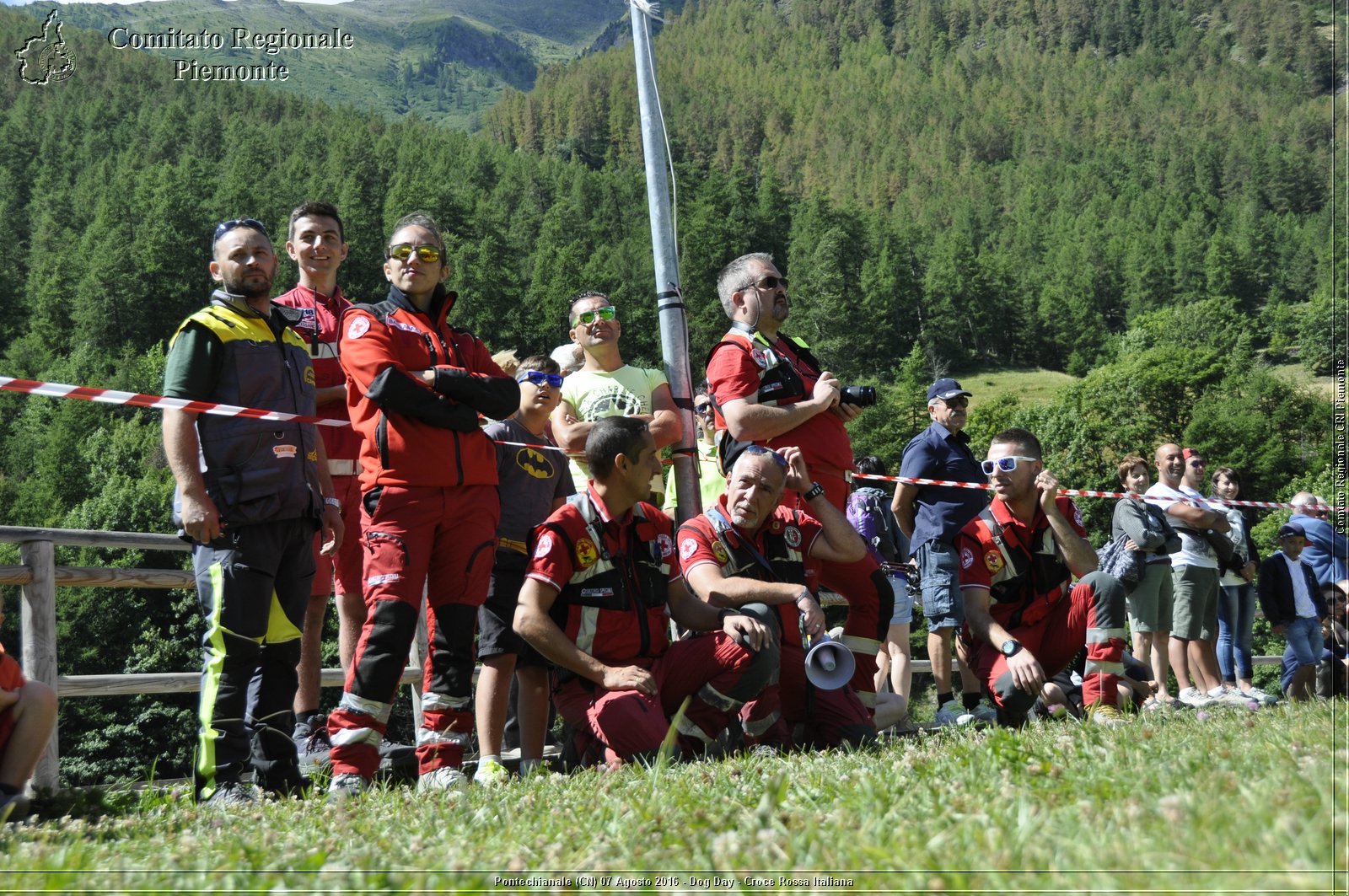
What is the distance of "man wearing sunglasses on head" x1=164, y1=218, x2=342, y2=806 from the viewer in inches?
185

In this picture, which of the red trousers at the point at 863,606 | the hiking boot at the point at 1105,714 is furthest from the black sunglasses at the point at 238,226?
the hiking boot at the point at 1105,714

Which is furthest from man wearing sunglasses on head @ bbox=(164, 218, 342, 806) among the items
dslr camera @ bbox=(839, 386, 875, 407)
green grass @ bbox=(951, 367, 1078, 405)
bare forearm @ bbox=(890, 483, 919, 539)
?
green grass @ bbox=(951, 367, 1078, 405)

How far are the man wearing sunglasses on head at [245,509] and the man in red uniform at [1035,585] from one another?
3296 millimetres

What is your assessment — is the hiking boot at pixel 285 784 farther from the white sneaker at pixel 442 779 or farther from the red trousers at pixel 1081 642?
the red trousers at pixel 1081 642

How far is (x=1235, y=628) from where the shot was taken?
10.6 m

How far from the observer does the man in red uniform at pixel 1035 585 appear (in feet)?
20.6

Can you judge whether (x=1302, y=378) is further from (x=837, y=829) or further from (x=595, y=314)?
(x=837, y=829)

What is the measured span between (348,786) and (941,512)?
4.32 metres

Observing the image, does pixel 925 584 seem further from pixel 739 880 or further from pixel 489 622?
pixel 739 880

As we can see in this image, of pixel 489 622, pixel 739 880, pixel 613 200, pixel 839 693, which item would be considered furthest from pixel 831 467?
pixel 613 200

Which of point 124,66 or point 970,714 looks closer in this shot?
point 970,714

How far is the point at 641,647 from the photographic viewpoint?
5.38 metres

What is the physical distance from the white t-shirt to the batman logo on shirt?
17.2 ft

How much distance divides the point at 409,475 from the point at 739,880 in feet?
9.99
